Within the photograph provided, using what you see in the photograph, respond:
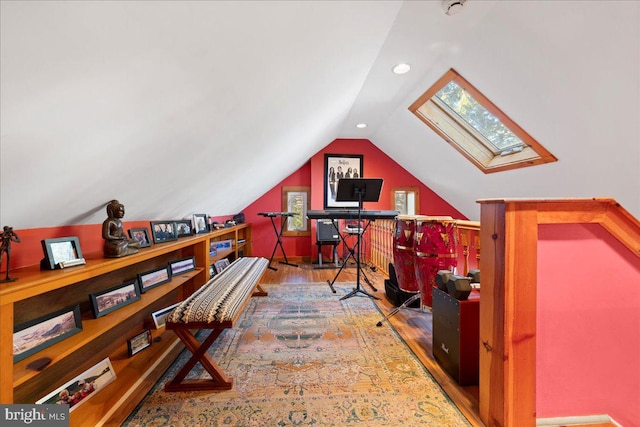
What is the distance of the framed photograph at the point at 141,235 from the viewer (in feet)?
6.26

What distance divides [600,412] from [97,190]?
3005 millimetres

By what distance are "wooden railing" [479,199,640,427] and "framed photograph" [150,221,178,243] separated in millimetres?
2450

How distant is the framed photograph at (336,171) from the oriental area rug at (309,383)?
340 cm

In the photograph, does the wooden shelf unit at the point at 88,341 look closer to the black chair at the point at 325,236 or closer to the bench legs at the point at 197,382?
the bench legs at the point at 197,382

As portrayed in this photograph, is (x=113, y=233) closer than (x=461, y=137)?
Yes

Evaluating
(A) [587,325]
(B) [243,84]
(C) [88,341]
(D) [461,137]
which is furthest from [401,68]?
(C) [88,341]

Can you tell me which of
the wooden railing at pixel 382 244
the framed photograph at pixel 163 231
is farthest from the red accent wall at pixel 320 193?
the framed photograph at pixel 163 231

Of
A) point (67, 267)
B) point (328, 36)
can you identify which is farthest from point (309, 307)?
point (328, 36)

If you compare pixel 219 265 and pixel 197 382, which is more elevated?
pixel 219 265

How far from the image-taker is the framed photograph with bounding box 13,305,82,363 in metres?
1.13

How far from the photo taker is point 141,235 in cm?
198

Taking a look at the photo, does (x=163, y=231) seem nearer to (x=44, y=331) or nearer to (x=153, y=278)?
(x=153, y=278)

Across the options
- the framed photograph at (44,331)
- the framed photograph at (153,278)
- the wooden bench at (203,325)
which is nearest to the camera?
the framed photograph at (44,331)

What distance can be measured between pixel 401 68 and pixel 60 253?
336 centimetres
